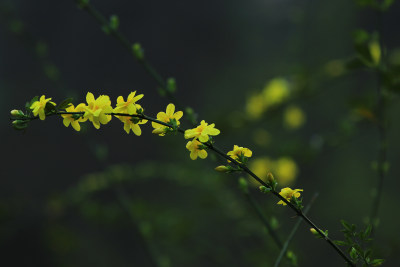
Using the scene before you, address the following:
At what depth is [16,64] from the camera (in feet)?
11.5

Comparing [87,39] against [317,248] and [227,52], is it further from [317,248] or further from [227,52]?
[317,248]

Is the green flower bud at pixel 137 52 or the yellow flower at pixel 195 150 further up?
the green flower bud at pixel 137 52

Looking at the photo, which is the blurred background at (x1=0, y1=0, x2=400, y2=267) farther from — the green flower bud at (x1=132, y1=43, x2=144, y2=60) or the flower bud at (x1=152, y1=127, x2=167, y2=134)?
the flower bud at (x1=152, y1=127, x2=167, y2=134)

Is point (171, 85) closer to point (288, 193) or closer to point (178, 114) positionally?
point (178, 114)

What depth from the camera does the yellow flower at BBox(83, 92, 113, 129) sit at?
1.92 feet

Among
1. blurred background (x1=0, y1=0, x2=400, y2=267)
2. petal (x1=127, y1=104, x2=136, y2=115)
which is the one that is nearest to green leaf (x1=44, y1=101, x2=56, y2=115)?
petal (x1=127, y1=104, x2=136, y2=115)

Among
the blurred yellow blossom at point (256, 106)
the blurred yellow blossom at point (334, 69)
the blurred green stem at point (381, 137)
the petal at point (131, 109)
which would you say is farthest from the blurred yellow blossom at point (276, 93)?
the petal at point (131, 109)

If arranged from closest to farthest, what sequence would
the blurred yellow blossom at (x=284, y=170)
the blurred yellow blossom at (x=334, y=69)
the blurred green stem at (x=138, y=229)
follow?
the blurred green stem at (x=138, y=229) < the blurred yellow blossom at (x=334, y=69) < the blurred yellow blossom at (x=284, y=170)

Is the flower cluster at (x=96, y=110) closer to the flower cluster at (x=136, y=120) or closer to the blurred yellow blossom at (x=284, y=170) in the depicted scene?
the flower cluster at (x=136, y=120)

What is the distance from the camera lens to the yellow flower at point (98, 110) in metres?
0.58

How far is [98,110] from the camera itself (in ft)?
1.91

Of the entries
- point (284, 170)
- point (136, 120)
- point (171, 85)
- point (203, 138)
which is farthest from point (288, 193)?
point (284, 170)

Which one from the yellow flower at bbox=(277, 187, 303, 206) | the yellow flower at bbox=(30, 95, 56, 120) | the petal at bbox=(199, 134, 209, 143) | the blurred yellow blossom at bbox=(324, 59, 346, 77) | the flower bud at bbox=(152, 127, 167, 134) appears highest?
the blurred yellow blossom at bbox=(324, 59, 346, 77)

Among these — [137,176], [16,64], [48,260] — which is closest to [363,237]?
[137,176]
